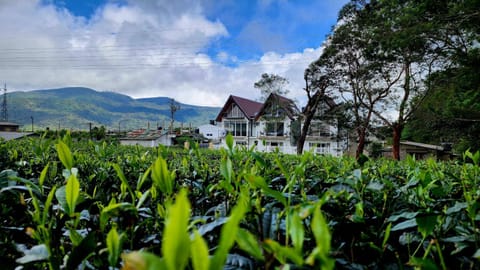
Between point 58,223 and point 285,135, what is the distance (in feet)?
80.7

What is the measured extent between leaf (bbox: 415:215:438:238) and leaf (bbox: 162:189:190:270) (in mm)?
→ 456

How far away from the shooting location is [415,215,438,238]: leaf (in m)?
0.52

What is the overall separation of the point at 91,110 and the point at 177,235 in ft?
300

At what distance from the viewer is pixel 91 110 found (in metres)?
81.9

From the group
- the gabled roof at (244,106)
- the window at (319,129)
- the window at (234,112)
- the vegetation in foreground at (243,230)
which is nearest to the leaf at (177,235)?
the vegetation in foreground at (243,230)

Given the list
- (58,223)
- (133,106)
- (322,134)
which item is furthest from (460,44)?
(133,106)

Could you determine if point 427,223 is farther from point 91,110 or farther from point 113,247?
point 91,110

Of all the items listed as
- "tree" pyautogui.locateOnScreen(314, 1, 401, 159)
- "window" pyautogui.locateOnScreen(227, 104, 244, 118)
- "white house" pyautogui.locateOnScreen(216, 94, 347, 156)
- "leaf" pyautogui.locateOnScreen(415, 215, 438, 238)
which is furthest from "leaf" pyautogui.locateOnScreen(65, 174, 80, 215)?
"window" pyautogui.locateOnScreen(227, 104, 244, 118)

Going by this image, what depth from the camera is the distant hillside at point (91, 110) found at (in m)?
59.4

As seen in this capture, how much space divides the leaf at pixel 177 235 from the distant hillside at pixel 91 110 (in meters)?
38.1

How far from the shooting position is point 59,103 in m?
75.5

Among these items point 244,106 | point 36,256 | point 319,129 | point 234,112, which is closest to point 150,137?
point 234,112

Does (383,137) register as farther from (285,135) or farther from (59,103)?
(59,103)

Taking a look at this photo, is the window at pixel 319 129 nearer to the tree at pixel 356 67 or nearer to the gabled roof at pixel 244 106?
the tree at pixel 356 67
